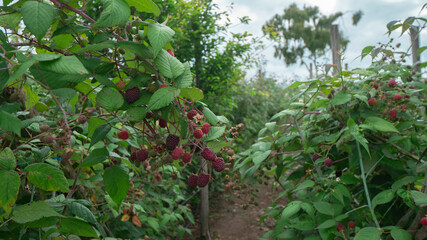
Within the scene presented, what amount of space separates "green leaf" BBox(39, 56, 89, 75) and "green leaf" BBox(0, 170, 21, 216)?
0.29m

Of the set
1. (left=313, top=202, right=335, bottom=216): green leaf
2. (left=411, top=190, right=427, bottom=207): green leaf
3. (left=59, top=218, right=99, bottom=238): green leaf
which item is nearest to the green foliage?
(left=313, top=202, right=335, bottom=216): green leaf

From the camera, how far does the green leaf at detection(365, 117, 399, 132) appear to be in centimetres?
129

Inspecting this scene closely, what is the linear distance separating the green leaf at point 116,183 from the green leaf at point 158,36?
0.35 m

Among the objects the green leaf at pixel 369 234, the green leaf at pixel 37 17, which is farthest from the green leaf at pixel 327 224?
the green leaf at pixel 37 17

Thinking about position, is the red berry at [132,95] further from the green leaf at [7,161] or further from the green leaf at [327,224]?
the green leaf at [327,224]

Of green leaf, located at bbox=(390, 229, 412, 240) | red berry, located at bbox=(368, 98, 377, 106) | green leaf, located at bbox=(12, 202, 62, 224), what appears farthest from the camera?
red berry, located at bbox=(368, 98, 377, 106)

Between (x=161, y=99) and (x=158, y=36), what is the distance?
0.43 feet

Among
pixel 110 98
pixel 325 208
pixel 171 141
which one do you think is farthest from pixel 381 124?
pixel 110 98

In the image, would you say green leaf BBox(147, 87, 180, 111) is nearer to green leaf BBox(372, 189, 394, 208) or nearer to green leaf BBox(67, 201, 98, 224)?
green leaf BBox(67, 201, 98, 224)

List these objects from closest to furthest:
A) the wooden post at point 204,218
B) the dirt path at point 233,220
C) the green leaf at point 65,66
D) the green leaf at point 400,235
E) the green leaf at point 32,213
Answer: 1. the green leaf at point 65,66
2. the green leaf at point 32,213
3. the green leaf at point 400,235
4. the wooden post at point 204,218
5. the dirt path at point 233,220

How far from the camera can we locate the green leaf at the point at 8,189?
2.22 feet

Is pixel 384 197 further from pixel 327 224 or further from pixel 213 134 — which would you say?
pixel 213 134

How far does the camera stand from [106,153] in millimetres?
777

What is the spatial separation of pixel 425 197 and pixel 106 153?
1.02 meters
